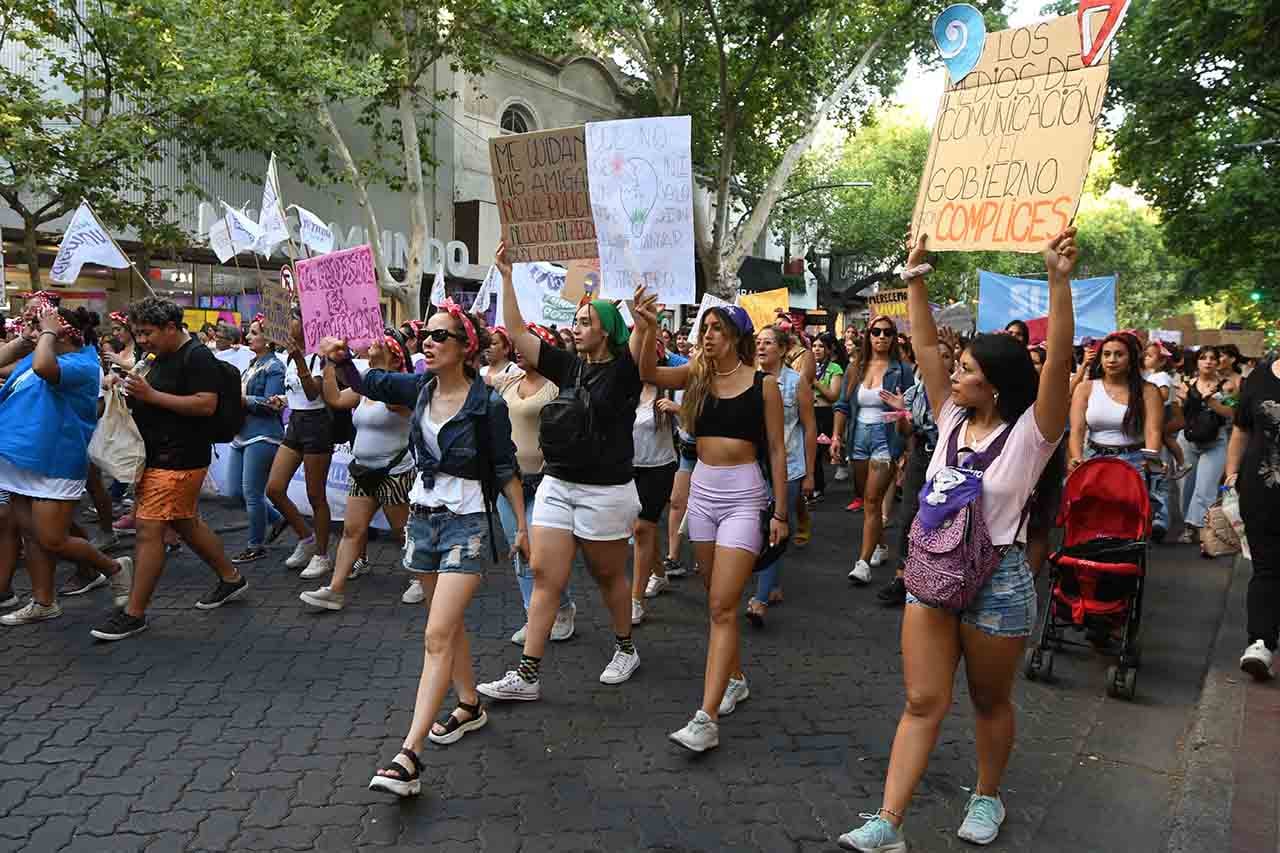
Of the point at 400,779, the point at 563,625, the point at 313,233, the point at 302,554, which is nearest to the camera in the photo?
the point at 400,779

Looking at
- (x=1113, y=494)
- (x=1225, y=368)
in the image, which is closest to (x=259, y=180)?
(x=1225, y=368)

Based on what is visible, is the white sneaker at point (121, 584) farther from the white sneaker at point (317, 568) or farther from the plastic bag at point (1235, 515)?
the plastic bag at point (1235, 515)

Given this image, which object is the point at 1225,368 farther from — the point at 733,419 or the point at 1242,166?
the point at 1242,166

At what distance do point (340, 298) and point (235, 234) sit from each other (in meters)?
5.68

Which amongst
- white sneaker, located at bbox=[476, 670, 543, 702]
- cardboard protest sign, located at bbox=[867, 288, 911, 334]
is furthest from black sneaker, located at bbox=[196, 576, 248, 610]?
cardboard protest sign, located at bbox=[867, 288, 911, 334]

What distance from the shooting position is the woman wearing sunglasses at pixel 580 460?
4.59m

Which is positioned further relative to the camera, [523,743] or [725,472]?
[725,472]

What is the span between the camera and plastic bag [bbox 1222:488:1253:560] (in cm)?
530

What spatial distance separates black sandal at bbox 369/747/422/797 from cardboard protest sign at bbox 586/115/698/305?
251cm

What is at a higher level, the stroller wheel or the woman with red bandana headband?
the woman with red bandana headband

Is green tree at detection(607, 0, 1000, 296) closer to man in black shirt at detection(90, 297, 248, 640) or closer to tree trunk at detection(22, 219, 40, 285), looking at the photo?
tree trunk at detection(22, 219, 40, 285)

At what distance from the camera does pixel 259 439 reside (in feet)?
25.8

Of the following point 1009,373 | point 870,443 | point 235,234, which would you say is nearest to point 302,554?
point 870,443

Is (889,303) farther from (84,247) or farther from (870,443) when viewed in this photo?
(84,247)
